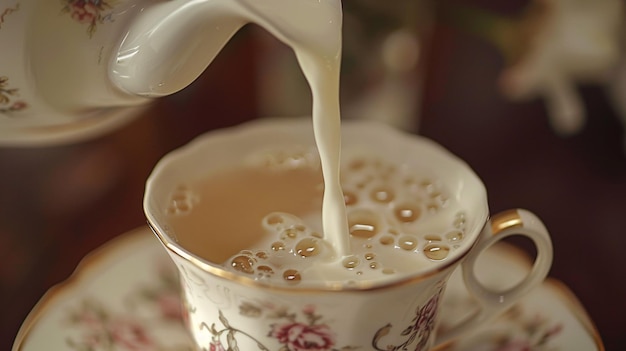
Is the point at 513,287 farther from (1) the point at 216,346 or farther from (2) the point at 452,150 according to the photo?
(2) the point at 452,150

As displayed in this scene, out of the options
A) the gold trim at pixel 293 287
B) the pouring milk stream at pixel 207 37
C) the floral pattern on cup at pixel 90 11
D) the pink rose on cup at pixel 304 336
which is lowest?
the pink rose on cup at pixel 304 336

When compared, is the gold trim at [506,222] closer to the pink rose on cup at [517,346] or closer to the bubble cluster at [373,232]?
the bubble cluster at [373,232]

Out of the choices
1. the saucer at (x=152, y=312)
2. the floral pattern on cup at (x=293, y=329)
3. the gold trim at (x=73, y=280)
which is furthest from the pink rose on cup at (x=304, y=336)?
the gold trim at (x=73, y=280)

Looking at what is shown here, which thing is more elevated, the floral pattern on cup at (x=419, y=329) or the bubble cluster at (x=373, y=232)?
the bubble cluster at (x=373, y=232)

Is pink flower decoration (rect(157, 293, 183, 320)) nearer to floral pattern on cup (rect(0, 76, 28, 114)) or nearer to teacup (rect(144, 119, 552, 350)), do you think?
teacup (rect(144, 119, 552, 350))

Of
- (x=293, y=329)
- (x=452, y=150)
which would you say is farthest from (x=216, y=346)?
(x=452, y=150)

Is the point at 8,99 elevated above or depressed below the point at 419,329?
above

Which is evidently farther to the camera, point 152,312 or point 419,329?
point 152,312
